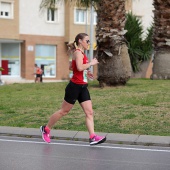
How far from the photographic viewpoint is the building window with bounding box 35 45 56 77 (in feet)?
151

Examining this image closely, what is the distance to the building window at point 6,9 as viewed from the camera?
43.5 metres

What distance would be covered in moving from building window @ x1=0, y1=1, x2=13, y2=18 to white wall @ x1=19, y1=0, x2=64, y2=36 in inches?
31.4

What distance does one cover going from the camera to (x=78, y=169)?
808cm

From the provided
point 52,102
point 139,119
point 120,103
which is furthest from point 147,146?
point 52,102

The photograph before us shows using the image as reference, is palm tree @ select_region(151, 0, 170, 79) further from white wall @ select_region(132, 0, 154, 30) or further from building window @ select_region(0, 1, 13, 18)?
white wall @ select_region(132, 0, 154, 30)

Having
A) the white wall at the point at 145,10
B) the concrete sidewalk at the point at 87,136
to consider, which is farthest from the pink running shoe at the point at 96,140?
the white wall at the point at 145,10

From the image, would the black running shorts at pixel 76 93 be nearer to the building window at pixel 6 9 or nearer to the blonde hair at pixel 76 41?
the blonde hair at pixel 76 41

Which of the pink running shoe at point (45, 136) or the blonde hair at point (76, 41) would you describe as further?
the pink running shoe at point (45, 136)

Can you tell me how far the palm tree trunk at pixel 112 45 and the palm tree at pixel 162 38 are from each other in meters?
2.50

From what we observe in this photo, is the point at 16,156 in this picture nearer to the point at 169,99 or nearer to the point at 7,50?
the point at 169,99

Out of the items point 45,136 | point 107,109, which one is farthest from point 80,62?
point 107,109

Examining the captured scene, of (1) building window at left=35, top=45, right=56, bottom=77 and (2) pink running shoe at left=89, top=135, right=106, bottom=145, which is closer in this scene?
(2) pink running shoe at left=89, top=135, right=106, bottom=145

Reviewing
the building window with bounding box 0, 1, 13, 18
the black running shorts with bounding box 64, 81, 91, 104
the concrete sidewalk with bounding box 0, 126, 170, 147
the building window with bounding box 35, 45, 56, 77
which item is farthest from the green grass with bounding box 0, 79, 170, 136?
the building window with bounding box 35, 45, 56, 77

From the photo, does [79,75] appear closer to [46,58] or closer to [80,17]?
[46,58]
